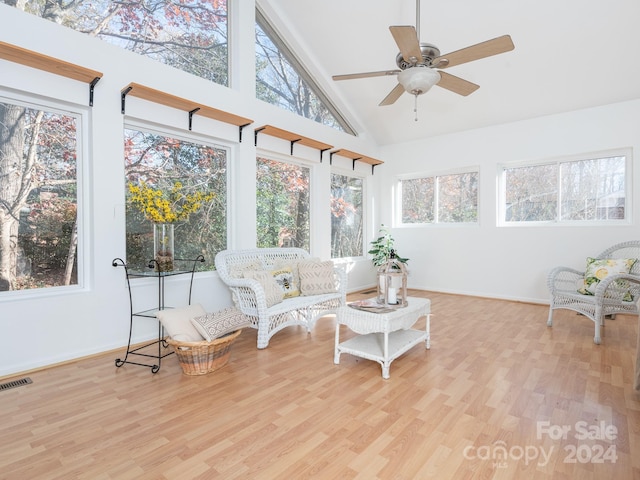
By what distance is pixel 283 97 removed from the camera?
15.9 ft

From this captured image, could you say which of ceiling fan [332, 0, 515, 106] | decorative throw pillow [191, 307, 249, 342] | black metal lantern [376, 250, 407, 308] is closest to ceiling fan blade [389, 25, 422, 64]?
ceiling fan [332, 0, 515, 106]

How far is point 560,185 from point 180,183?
5.00 meters

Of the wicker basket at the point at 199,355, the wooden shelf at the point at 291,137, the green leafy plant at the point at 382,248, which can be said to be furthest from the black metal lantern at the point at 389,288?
the green leafy plant at the point at 382,248

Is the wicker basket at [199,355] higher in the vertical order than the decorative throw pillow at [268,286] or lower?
lower

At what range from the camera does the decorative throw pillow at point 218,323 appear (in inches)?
105

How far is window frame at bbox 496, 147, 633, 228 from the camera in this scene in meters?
4.40

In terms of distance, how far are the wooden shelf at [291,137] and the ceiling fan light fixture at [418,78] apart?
72.2 inches

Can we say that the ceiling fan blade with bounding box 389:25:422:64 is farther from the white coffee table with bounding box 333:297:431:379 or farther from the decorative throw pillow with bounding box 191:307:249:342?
the decorative throw pillow with bounding box 191:307:249:342

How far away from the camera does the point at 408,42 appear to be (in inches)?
97.0

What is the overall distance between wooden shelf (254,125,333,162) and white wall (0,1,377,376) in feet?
1.07

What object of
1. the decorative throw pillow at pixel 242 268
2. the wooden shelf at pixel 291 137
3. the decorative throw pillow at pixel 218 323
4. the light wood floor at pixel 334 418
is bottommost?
the light wood floor at pixel 334 418

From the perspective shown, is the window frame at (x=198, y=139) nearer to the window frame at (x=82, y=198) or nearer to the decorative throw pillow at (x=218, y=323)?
the window frame at (x=82, y=198)

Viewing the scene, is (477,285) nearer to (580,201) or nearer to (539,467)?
(580,201)

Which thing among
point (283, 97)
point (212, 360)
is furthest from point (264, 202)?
point (212, 360)
